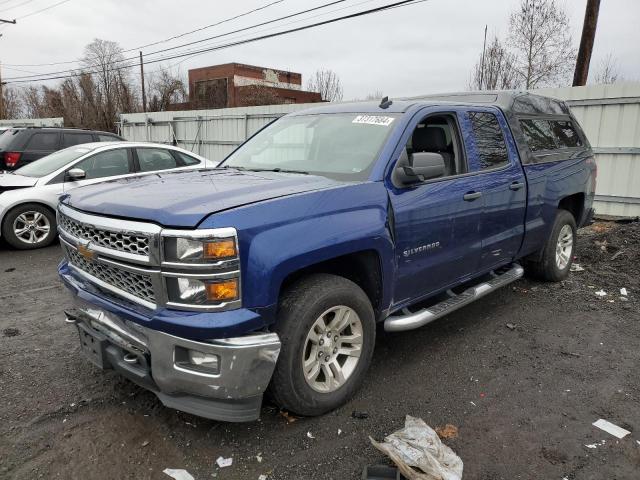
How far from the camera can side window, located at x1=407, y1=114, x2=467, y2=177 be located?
12.9 ft

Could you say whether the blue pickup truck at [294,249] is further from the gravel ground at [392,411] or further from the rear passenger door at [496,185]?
the gravel ground at [392,411]

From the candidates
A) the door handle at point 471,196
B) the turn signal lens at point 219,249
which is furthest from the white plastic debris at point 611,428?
the turn signal lens at point 219,249

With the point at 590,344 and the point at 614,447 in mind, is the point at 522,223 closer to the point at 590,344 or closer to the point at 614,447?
the point at 590,344

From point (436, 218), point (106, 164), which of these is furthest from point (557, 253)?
point (106, 164)

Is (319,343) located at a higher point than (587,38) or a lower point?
lower

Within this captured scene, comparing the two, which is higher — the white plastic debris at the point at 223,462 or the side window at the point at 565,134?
the side window at the point at 565,134

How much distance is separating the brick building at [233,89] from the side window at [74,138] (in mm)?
31345

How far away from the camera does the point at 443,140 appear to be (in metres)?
4.07

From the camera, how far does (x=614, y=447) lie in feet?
9.24

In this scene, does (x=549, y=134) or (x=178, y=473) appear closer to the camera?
(x=178, y=473)

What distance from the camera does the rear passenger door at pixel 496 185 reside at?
4082 mm

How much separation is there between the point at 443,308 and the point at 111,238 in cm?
239

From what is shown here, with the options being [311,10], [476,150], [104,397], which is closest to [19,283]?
[104,397]

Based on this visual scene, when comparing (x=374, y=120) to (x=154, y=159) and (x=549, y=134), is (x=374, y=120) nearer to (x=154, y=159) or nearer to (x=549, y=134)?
(x=549, y=134)
